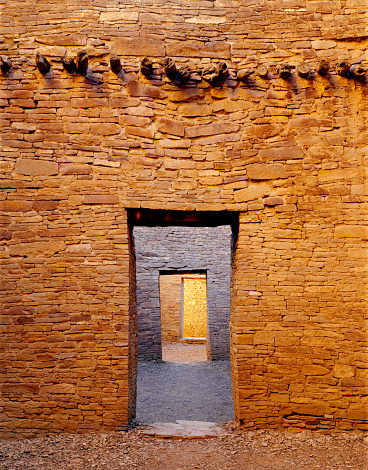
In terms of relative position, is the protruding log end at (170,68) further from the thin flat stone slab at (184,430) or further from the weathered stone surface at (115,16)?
the thin flat stone slab at (184,430)

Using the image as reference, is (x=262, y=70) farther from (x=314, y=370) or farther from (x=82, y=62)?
(x=314, y=370)

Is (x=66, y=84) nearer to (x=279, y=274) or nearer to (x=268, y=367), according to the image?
(x=279, y=274)

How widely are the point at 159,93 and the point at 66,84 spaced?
3.98 ft

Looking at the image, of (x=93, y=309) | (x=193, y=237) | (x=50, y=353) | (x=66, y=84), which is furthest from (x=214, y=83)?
(x=193, y=237)

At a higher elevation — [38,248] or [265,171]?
[265,171]

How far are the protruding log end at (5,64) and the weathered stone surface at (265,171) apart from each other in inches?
131

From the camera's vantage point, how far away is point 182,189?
15.1 feet

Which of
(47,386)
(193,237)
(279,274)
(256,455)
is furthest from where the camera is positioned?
(193,237)

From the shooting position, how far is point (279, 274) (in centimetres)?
454

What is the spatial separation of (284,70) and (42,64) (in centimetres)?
308

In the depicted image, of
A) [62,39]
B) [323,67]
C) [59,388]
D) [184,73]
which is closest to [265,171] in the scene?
[323,67]

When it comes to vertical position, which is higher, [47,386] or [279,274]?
[279,274]

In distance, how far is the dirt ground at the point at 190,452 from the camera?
3.65 m

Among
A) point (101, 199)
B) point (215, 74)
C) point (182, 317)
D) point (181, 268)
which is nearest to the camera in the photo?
point (101, 199)
